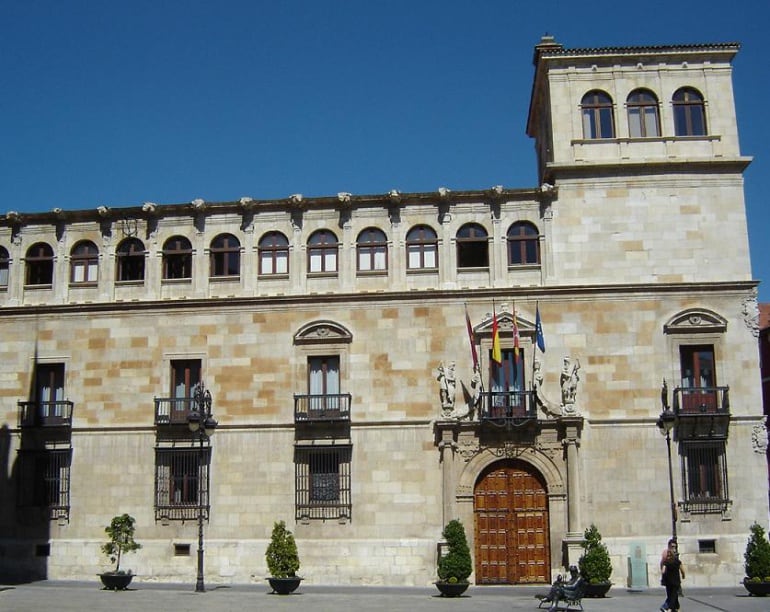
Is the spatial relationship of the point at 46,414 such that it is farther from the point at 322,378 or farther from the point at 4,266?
the point at 322,378

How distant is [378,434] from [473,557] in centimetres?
501

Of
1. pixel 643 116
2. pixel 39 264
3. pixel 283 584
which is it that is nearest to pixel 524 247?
pixel 643 116

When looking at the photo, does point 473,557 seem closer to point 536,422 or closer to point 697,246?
point 536,422

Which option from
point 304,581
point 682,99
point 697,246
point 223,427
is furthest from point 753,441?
point 223,427

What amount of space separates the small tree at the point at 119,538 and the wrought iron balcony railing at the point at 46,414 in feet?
14.1

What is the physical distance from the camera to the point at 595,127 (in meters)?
35.0

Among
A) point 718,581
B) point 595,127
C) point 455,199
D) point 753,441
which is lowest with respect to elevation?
point 718,581

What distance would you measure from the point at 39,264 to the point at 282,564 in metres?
14.6

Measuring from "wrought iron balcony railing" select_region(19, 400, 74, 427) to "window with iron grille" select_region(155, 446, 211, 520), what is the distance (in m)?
3.57

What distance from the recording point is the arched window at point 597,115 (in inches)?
1374

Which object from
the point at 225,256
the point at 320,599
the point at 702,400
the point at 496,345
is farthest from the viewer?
the point at 225,256

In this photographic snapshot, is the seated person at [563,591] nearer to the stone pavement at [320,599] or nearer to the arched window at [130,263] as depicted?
the stone pavement at [320,599]

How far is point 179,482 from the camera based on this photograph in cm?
3400

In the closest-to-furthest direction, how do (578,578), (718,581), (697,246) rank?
(578,578) → (718,581) → (697,246)
